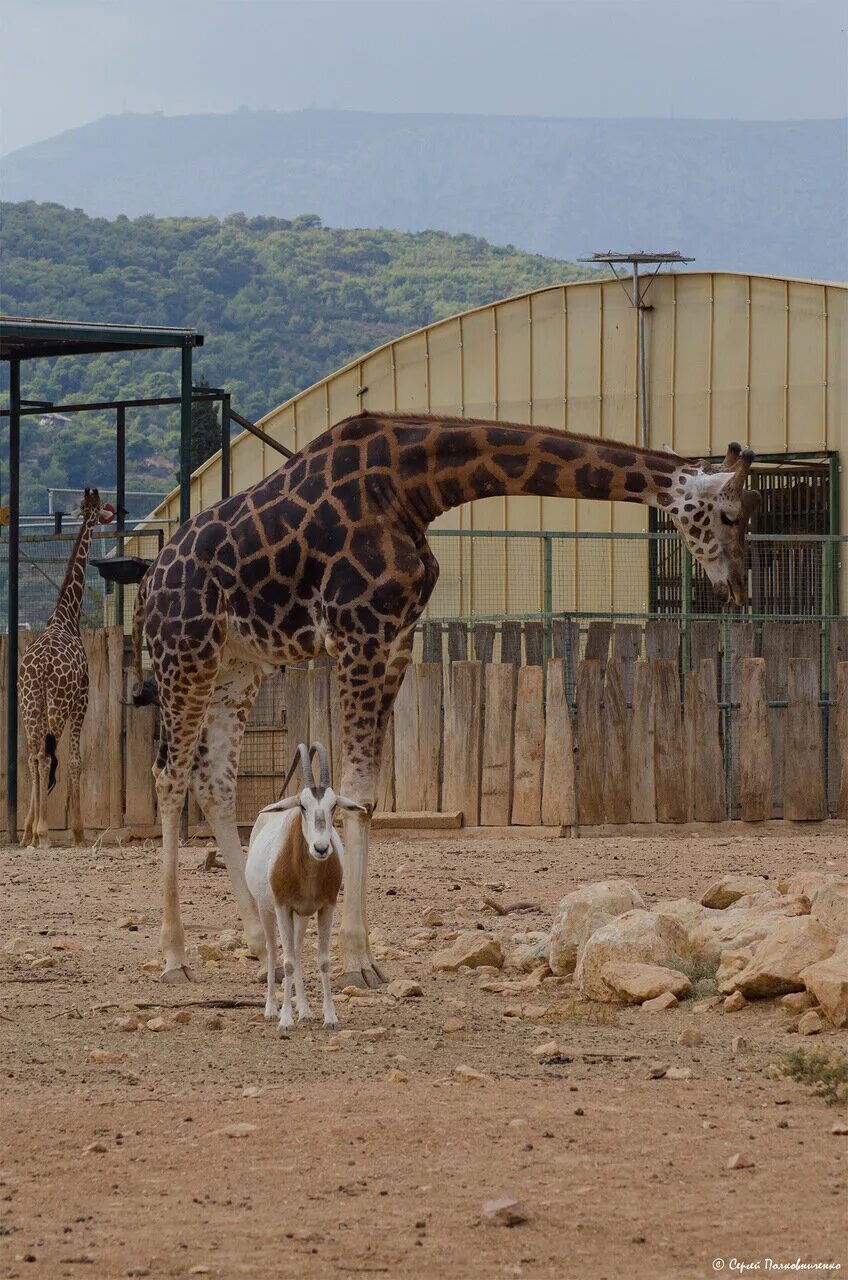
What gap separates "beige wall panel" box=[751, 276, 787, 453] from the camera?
21656 mm

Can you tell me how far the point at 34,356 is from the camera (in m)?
14.9

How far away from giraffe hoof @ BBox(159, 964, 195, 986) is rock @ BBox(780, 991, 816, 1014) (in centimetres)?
282

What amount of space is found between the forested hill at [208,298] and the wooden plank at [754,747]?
31548 mm

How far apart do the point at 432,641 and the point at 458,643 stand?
4.24 ft

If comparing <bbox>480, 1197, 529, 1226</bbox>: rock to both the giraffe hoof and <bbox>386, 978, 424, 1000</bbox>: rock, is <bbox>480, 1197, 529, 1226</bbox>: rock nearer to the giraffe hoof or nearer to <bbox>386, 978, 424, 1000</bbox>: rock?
<bbox>386, 978, 424, 1000</bbox>: rock

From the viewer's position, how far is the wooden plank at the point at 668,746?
14.8m

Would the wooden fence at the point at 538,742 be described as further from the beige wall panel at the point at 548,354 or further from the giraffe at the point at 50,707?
the beige wall panel at the point at 548,354

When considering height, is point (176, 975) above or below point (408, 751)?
below

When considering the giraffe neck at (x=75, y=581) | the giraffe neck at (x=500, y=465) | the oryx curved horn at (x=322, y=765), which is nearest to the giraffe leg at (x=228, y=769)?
the giraffe neck at (x=500, y=465)

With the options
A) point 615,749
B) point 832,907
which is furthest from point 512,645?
point 832,907

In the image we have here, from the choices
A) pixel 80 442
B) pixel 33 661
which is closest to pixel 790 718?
pixel 33 661

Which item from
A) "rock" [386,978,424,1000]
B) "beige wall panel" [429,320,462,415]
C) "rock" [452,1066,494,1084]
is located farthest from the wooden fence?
"beige wall panel" [429,320,462,415]

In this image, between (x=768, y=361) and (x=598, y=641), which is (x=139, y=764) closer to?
(x=598, y=641)

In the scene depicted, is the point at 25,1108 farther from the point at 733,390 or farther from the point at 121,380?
the point at 121,380
